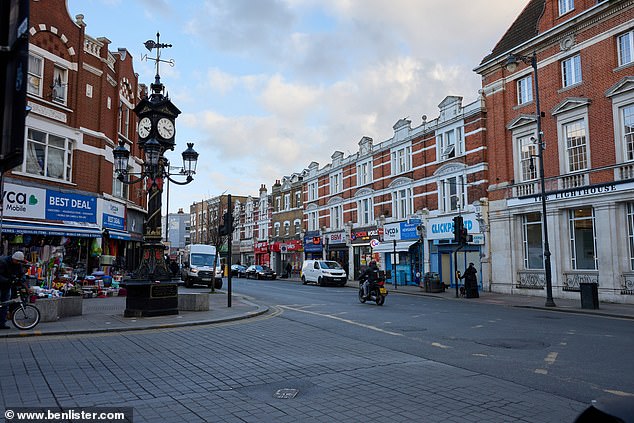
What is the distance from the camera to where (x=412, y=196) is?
3431 centimetres

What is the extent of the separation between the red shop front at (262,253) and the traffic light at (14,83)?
58.5m

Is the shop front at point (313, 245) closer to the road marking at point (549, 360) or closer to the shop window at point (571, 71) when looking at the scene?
the shop window at point (571, 71)

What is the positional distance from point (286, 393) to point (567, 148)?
845 inches

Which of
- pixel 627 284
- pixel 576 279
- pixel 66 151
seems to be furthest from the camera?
pixel 66 151

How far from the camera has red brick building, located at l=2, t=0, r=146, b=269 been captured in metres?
19.6

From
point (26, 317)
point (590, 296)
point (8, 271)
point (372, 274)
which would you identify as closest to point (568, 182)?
point (590, 296)

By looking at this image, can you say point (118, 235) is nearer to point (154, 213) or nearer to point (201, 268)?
point (201, 268)

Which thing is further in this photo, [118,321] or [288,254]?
[288,254]

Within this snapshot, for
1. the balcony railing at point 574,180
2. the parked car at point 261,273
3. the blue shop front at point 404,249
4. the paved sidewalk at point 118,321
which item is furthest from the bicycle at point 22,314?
the parked car at point 261,273

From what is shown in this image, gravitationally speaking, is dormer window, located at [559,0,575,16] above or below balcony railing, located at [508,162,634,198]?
above

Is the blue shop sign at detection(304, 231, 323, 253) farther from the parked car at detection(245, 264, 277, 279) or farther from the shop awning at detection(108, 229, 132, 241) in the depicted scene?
the shop awning at detection(108, 229, 132, 241)

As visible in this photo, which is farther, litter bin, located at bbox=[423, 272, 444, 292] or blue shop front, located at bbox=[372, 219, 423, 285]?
blue shop front, located at bbox=[372, 219, 423, 285]

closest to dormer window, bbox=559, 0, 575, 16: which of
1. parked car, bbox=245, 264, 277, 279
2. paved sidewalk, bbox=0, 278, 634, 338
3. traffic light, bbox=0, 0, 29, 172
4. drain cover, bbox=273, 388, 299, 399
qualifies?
paved sidewalk, bbox=0, 278, 634, 338

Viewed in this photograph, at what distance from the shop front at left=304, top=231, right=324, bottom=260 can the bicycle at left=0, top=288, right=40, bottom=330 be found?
36635 millimetres
